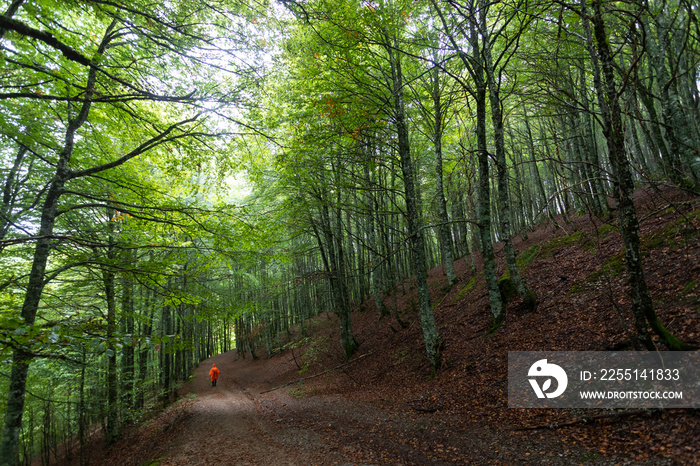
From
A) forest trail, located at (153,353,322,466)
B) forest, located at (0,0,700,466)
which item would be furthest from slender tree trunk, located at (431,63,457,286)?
forest trail, located at (153,353,322,466)

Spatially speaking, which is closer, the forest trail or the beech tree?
the beech tree

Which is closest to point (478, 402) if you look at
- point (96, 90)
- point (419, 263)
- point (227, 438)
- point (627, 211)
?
point (419, 263)

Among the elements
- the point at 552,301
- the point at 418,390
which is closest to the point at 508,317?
the point at 552,301

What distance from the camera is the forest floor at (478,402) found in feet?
13.2

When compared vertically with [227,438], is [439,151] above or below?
above

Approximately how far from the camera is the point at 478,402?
19.6ft

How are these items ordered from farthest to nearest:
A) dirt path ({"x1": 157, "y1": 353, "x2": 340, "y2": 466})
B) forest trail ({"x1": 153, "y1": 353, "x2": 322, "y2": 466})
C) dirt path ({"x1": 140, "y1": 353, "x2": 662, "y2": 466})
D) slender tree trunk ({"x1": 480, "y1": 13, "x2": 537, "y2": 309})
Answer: slender tree trunk ({"x1": 480, "y1": 13, "x2": 537, "y2": 309}) < forest trail ({"x1": 153, "y1": 353, "x2": 322, "y2": 466}) < dirt path ({"x1": 157, "y1": 353, "x2": 340, "y2": 466}) < dirt path ({"x1": 140, "y1": 353, "x2": 662, "y2": 466})

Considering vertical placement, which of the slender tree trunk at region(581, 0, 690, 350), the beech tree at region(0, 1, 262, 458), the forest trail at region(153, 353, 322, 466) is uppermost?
the beech tree at region(0, 1, 262, 458)

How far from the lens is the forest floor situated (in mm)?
4031

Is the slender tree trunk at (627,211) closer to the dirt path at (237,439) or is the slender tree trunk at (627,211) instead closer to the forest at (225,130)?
the forest at (225,130)

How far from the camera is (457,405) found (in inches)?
245

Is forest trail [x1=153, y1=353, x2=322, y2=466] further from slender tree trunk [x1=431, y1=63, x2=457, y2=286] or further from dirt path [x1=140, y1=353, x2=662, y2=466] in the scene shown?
slender tree trunk [x1=431, y1=63, x2=457, y2=286]

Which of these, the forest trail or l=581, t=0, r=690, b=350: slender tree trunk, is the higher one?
l=581, t=0, r=690, b=350: slender tree trunk

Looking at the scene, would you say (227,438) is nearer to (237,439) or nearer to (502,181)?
(237,439)
